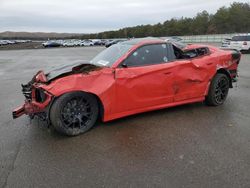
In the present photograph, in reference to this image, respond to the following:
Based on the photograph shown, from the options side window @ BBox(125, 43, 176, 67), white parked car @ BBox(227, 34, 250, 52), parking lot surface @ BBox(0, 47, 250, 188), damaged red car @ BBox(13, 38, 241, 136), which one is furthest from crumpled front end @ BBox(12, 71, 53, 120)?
white parked car @ BBox(227, 34, 250, 52)

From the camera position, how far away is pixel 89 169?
3.32 metres

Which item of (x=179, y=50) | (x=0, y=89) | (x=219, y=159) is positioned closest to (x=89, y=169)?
(x=219, y=159)

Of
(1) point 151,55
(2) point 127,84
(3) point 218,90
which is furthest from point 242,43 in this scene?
(2) point 127,84

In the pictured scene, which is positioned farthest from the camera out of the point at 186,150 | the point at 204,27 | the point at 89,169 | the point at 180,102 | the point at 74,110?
the point at 204,27

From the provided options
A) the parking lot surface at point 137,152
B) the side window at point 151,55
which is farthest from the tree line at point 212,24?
the parking lot surface at point 137,152

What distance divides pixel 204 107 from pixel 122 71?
2.31m

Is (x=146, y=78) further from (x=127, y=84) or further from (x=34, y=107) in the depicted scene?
(x=34, y=107)

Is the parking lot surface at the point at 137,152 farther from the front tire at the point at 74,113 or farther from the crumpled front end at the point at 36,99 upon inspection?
the crumpled front end at the point at 36,99

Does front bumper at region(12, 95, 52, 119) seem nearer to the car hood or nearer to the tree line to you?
the car hood

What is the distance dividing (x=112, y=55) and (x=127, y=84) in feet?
2.78

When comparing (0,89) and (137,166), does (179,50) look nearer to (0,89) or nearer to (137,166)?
(137,166)

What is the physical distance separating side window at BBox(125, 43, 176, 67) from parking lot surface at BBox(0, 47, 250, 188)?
3.59 ft

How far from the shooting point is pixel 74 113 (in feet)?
14.4

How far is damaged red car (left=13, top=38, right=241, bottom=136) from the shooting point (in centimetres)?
430
